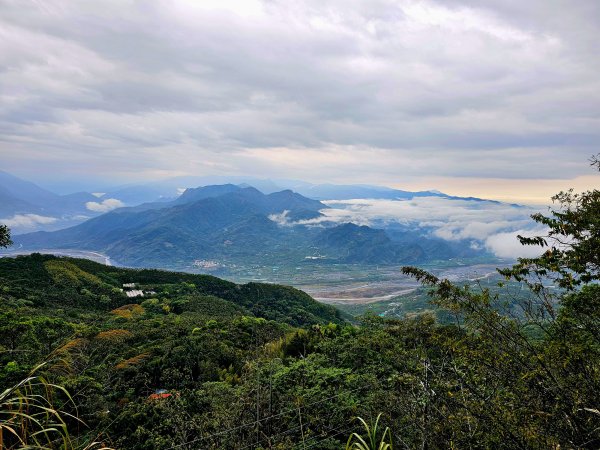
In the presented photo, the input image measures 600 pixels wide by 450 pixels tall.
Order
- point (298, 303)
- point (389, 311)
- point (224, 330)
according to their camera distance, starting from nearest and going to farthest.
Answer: point (224, 330) < point (298, 303) < point (389, 311)

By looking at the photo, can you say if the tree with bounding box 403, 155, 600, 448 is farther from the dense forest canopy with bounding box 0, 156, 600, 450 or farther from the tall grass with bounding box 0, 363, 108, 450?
the tall grass with bounding box 0, 363, 108, 450

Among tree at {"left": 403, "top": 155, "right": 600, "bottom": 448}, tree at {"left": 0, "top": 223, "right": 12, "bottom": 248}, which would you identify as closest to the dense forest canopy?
tree at {"left": 403, "top": 155, "right": 600, "bottom": 448}

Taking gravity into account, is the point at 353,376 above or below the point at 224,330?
above

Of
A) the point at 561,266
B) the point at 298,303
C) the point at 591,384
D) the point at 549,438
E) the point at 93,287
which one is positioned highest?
the point at 561,266

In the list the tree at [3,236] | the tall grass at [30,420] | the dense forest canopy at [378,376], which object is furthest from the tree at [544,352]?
the tree at [3,236]

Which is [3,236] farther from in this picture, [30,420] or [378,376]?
[30,420]

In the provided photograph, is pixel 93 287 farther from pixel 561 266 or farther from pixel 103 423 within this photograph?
pixel 561 266

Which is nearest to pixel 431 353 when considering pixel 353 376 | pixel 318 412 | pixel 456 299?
pixel 353 376

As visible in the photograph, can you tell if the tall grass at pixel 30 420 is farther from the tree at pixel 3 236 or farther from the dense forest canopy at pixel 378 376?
the tree at pixel 3 236
